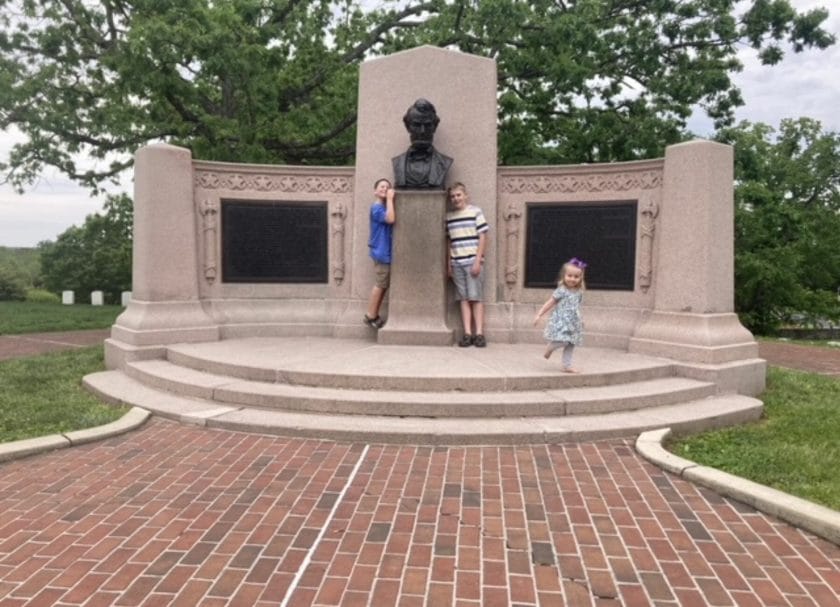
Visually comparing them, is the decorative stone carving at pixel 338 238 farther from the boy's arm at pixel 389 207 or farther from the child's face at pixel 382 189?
the boy's arm at pixel 389 207

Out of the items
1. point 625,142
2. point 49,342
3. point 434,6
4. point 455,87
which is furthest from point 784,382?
point 434,6

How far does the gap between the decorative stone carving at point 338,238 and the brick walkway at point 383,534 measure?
15.8 feet

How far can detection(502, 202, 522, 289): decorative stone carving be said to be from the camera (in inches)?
353

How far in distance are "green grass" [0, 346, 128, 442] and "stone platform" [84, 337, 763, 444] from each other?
0.32m

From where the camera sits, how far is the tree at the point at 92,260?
34438 millimetres

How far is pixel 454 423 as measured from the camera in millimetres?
5410

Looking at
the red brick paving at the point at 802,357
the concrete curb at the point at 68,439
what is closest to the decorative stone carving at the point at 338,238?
the concrete curb at the point at 68,439

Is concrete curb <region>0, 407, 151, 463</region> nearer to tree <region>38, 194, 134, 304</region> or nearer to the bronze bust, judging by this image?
the bronze bust

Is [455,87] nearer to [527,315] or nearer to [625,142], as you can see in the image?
[527,315]

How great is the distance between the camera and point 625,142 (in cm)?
1638

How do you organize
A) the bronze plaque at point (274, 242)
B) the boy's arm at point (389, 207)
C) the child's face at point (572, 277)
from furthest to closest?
the bronze plaque at point (274, 242) → the boy's arm at point (389, 207) → the child's face at point (572, 277)

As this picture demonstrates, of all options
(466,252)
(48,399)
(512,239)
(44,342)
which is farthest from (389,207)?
(44,342)

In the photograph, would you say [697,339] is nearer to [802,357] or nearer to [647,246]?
[647,246]

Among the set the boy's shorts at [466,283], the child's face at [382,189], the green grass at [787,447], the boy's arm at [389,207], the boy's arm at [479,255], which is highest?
the child's face at [382,189]
